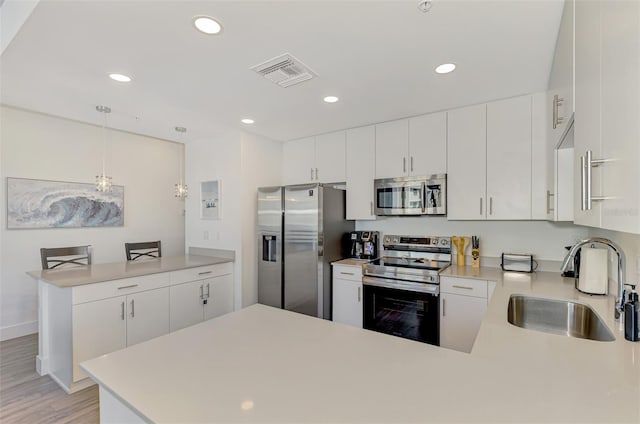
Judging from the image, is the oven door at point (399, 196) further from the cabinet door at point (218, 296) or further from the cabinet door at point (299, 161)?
the cabinet door at point (218, 296)

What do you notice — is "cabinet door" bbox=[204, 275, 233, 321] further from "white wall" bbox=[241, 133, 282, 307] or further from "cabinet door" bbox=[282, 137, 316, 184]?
"cabinet door" bbox=[282, 137, 316, 184]

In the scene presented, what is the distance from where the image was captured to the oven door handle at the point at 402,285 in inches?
103

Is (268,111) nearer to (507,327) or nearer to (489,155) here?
(489,155)

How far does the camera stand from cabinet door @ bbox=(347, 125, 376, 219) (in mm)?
3271

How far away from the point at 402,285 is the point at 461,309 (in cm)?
52

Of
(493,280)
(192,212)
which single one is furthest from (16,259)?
(493,280)

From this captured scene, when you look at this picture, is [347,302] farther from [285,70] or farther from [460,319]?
[285,70]

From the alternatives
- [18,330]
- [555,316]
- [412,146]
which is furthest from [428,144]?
[18,330]

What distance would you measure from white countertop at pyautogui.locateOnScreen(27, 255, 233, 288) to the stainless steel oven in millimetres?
1685

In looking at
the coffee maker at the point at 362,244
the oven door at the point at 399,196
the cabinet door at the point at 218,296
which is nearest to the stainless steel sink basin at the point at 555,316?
the oven door at the point at 399,196

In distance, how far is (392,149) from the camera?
3.13m

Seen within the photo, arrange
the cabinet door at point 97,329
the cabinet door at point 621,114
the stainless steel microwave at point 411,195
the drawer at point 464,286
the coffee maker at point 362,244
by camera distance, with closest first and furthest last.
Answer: the cabinet door at point 621,114, the cabinet door at point 97,329, the drawer at point 464,286, the stainless steel microwave at point 411,195, the coffee maker at point 362,244

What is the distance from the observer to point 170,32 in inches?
64.2

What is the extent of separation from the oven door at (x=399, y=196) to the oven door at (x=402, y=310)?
717 mm
